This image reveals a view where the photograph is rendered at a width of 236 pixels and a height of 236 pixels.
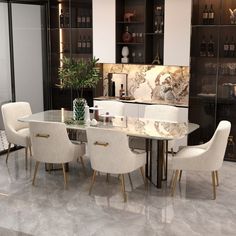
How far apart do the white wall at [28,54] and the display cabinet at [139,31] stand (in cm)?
153

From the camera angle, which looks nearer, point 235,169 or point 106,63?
point 235,169

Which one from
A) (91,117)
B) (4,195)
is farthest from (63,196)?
(91,117)

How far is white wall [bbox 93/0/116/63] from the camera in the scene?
291 inches

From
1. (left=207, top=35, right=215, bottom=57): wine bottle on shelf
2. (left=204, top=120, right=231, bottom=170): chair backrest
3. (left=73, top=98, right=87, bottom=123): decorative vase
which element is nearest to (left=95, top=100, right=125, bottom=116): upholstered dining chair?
(left=73, top=98, right=87, bottom=123): decorative vase

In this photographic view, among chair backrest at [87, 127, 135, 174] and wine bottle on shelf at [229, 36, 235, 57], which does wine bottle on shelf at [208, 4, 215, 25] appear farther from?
chair backrest at [87, 127, 135, 174]

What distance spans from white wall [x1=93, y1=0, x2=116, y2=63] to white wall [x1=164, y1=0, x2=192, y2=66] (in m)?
0.98

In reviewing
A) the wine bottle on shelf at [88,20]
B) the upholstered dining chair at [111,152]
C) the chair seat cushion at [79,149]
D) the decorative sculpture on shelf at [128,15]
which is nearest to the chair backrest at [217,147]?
the upholstered dining chair at [111,152]

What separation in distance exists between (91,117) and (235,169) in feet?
7.36

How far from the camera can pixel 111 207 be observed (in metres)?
5.03

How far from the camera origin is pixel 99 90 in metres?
7.94

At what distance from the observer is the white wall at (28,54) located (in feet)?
24.7

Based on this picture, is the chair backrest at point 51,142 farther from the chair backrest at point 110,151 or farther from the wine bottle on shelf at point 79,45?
the wine bottle on shelf at point 79,45

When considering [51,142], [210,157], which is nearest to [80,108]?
[51,142]

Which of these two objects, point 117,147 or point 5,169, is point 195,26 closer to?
point 117,147
